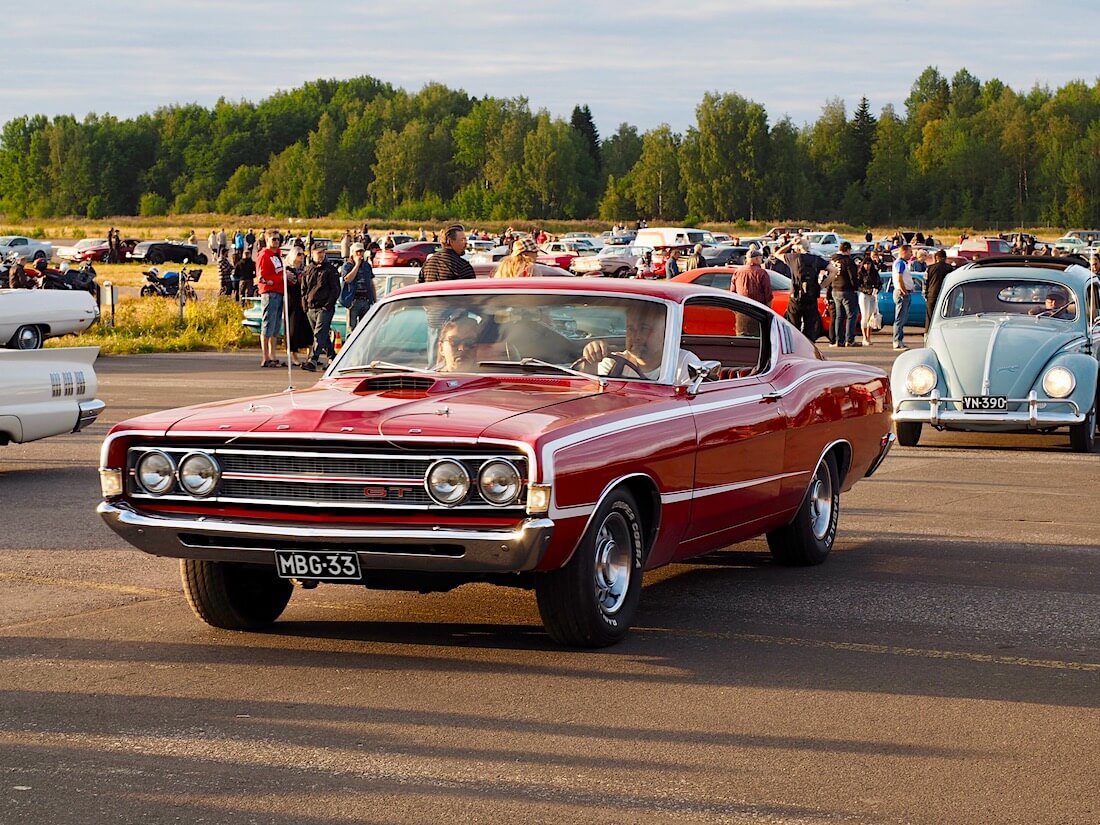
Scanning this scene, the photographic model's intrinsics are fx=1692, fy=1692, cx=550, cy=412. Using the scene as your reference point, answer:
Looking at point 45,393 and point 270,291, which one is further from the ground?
point 270,291

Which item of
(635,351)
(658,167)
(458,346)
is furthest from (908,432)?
(658,167)

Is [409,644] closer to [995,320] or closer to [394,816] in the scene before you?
[394,816]

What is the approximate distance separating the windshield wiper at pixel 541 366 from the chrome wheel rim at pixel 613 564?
901mm

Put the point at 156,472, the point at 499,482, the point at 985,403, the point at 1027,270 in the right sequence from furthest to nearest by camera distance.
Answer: the point at 1027,270 < the point at 985,403 < the point at 156,472 < the point at 499,482

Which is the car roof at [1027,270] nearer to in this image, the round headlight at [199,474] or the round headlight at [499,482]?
the round headlight at [499,482]

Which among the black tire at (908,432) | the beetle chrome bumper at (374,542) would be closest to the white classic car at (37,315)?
the black tire at (908,432)

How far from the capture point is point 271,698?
6.48 meters

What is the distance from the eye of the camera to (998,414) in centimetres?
1567

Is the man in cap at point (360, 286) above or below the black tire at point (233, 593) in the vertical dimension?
above

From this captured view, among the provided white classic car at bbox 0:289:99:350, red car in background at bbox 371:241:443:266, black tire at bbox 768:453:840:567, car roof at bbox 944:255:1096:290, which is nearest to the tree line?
red car in background at bbox 371:241:443:266

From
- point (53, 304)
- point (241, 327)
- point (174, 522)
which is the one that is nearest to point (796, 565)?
point (174, 522)

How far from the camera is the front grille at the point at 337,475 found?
6.88 meters

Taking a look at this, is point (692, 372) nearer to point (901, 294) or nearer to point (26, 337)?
point (26, 337)

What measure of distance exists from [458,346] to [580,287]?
2.32ft
